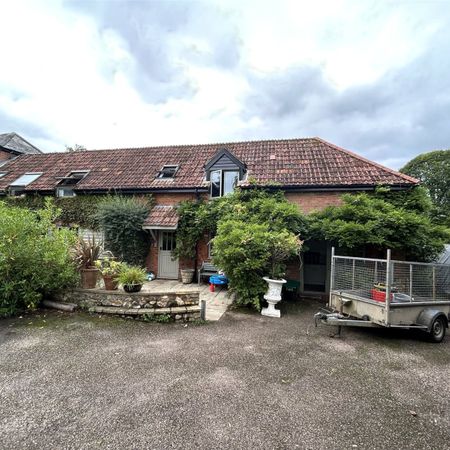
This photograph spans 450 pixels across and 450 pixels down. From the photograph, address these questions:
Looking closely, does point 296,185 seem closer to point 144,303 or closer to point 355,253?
point 355,253

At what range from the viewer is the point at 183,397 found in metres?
3.63

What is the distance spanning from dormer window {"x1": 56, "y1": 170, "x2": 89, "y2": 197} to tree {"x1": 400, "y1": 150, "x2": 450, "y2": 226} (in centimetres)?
3214

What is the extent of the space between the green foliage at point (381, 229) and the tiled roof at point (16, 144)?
23.8 metres

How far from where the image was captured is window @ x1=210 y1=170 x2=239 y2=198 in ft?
40.9

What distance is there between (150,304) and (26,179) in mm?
14234

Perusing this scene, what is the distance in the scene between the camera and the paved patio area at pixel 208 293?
7.67 m

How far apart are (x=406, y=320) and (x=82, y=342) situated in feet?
24.1

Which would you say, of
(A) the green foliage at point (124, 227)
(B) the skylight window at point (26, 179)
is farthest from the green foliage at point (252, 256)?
(B) the skylight window at point (26, 179)

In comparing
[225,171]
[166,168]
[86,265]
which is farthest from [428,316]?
[166,168]

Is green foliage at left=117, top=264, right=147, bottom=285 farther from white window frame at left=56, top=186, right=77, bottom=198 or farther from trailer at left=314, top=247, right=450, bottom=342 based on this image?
white window frame at left=56, top=186, right=77, bottom=198

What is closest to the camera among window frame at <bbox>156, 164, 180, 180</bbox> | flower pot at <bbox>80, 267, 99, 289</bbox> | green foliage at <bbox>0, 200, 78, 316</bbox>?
green foliage at <bbox>0, 200, 78, 316</bbox>

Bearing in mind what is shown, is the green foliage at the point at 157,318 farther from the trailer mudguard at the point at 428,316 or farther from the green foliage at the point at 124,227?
the trailer mudguard at the point at 428,316

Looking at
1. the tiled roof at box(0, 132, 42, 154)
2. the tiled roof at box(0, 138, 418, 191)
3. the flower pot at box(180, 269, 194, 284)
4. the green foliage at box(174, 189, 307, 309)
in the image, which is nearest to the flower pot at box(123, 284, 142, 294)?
the green foliage at box(174, 189, 307, 309)

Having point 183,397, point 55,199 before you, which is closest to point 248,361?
point 183,397
